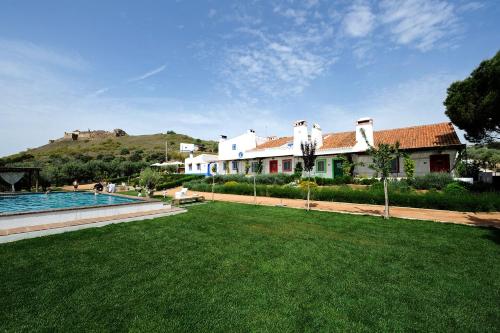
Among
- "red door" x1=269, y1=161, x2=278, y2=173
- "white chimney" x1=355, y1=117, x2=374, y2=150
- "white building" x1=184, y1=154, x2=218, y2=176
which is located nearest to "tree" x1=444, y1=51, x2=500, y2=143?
"white chimney" x1=355, y1=117, x2=374, y2=150

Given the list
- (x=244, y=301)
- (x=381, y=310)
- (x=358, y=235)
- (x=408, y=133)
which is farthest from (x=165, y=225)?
(x=408, y=133)

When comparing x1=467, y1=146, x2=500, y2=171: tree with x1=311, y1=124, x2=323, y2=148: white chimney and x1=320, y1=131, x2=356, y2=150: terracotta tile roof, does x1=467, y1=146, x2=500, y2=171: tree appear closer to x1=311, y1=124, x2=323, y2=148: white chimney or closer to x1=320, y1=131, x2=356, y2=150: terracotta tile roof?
x1=320, y1=131, x2=356, y2=150: terracotta tile roof

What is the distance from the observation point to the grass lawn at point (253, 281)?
3802mm

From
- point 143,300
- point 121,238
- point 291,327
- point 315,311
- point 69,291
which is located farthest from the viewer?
Answer: point 121,238

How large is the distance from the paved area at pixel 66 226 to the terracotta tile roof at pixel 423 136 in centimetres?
2117

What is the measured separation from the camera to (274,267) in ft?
18.7

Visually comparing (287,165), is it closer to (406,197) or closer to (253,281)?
(406,197)

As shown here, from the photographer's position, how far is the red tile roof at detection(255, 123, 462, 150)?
2072cm

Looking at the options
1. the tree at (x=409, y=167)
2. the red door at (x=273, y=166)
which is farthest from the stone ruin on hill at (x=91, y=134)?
the tree at (x=409, y=167)

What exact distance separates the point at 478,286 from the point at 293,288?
3560mm

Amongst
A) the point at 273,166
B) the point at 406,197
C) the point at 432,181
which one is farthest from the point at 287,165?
the point at 406,197

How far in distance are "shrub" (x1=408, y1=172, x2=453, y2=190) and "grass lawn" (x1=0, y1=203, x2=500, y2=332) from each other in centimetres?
965

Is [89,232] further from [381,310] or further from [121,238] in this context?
[381,310]

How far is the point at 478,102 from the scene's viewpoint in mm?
17641
